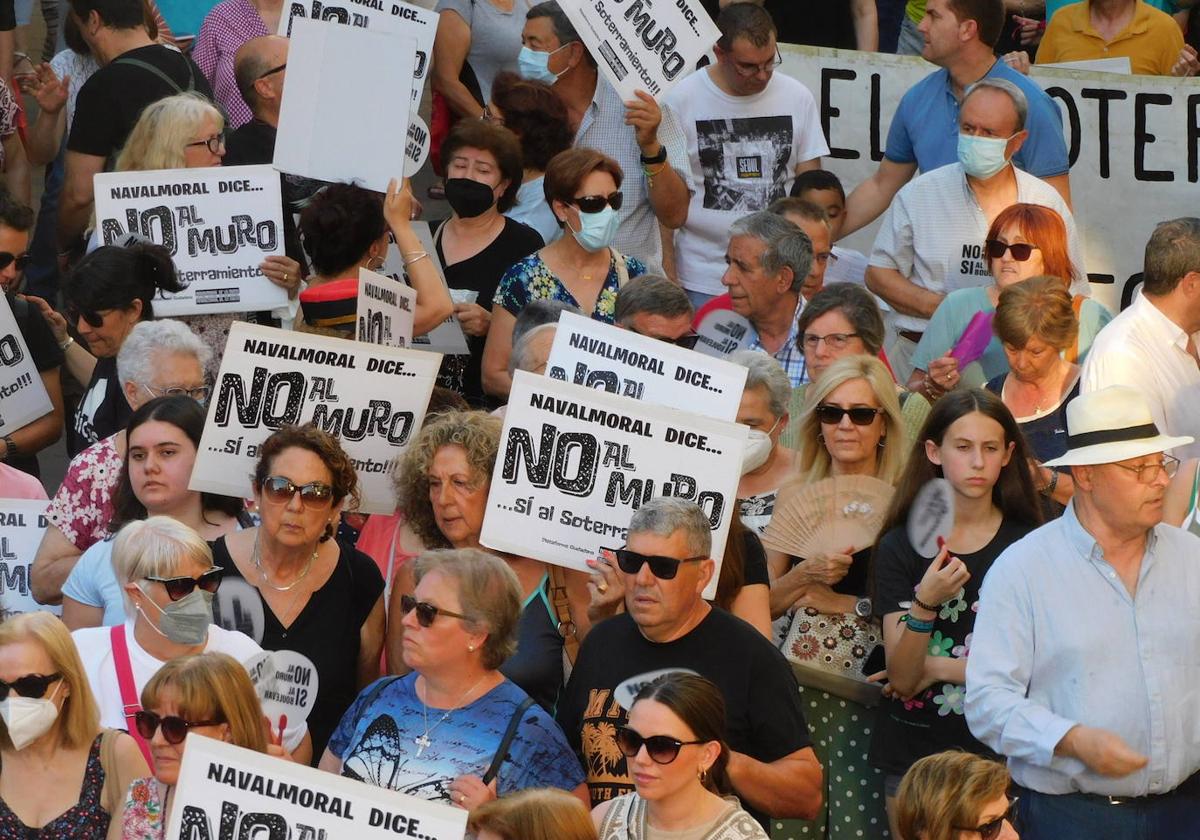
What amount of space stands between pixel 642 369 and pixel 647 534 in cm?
116

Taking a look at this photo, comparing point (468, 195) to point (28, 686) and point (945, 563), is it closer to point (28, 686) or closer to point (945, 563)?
point (945, 563)

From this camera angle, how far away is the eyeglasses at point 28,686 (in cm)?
552

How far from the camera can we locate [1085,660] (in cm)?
586

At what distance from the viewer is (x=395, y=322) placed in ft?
26.0

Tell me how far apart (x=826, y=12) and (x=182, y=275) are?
19.2 feet

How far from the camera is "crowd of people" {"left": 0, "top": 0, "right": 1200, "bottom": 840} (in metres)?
5.60

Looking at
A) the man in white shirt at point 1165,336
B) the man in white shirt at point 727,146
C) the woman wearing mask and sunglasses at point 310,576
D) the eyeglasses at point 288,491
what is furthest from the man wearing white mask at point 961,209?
the eyeglasses at point 288,491

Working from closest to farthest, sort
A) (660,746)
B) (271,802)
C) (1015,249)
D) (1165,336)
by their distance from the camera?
(271,802) → (660,746) → (1165,336) → (1015,249)

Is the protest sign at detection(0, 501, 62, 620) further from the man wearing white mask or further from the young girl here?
the man wearing white mask

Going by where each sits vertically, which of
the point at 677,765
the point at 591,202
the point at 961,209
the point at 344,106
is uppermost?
the point at 344,106

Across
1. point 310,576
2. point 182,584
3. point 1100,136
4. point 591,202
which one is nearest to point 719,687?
point 310,576

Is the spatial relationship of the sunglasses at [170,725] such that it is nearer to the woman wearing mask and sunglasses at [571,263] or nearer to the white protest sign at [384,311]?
the white protest sign at [384,311]

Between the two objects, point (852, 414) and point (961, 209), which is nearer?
point (852, 414)

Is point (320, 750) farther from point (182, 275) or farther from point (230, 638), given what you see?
point (182, 275)
